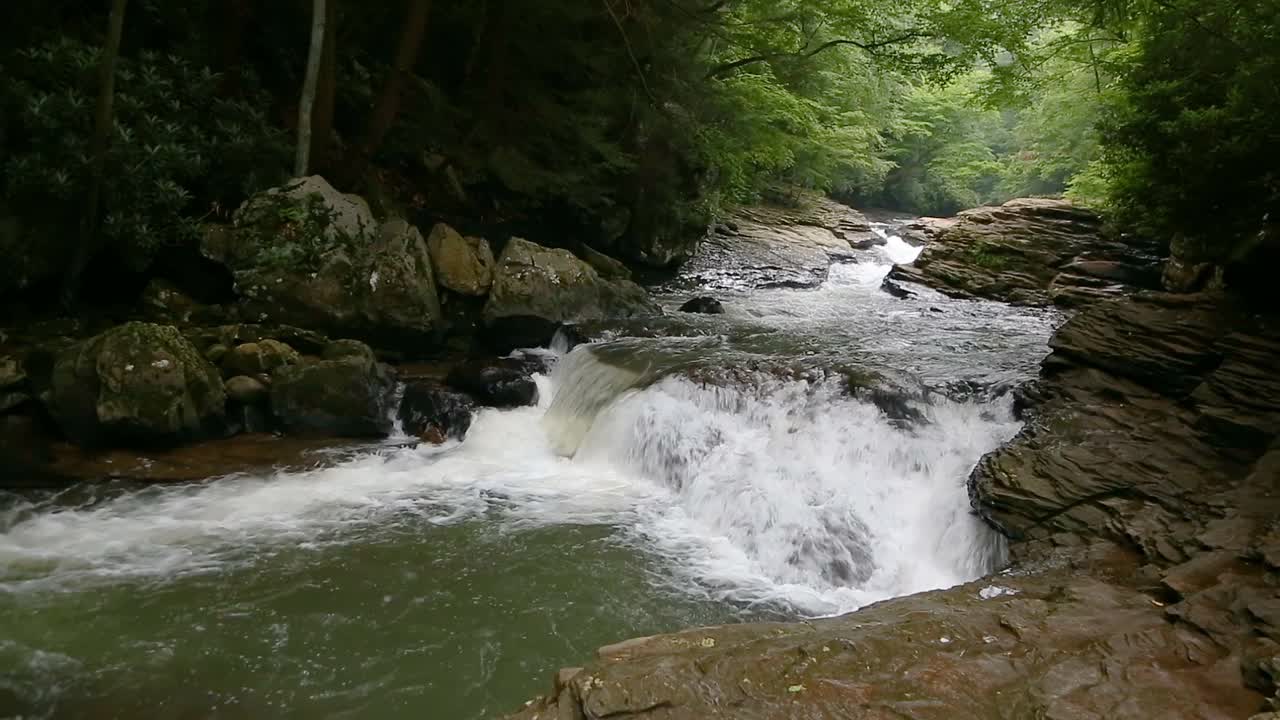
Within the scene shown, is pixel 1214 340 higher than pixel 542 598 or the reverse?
higher

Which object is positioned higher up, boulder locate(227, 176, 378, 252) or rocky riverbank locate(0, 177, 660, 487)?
boulder locate(227, 176, 378, 252)

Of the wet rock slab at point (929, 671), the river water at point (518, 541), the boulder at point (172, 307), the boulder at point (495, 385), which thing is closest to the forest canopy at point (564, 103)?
the boulder at point (172, 307)

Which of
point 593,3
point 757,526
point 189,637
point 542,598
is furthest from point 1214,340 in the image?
point 593,3

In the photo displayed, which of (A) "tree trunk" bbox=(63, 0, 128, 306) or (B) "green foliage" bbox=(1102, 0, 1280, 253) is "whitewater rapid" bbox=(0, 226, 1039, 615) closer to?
(B) "green foliage" bbox=(1102, 0, 1280, 253)

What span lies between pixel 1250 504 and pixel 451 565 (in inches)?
219

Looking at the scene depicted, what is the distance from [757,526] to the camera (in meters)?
→ 6.48

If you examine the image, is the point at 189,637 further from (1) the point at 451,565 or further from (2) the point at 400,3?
(2) the point at 400,3

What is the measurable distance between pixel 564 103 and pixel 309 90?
473 centimetres

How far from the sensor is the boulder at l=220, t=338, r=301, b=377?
7.79 meters

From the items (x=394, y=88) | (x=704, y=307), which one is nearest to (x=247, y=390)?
(x=394, y=88)

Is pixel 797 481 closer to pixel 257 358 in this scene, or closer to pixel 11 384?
pixel 257 358

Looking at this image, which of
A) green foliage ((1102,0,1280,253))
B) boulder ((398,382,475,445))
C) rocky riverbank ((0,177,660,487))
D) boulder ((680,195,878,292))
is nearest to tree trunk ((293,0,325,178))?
rocky riverbank ((0,177,660,487))

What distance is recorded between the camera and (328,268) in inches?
356

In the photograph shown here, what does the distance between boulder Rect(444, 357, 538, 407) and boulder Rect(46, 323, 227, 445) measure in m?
2.84
